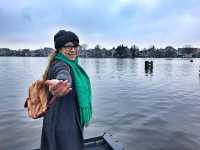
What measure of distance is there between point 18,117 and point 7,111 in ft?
5.13

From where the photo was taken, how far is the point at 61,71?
7.11ft

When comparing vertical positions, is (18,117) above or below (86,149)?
below

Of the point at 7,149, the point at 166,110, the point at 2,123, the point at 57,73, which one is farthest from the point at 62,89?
the point at 166,110

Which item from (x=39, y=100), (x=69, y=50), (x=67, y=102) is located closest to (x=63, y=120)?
(x=67, y=102)

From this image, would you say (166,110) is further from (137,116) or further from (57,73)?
(57,73)

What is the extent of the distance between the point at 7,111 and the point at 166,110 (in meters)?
8.73

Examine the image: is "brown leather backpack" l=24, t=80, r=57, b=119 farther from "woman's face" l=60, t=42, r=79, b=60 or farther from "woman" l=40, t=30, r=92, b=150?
"woman's face" l=60, t=42, r=79, b=60

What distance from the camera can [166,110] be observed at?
1195cm

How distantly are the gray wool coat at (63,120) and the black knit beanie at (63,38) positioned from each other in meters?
0.22

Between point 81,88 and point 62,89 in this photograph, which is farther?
point 81,88

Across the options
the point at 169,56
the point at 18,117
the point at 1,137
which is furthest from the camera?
the point at 169,56

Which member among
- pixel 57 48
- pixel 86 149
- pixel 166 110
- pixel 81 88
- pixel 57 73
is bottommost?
pixel 166 110

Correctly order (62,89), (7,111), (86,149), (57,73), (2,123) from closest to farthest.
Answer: (62,89), (57,73), (86,149), (2,123), (7,111)

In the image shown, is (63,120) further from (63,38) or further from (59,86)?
(63,38)
